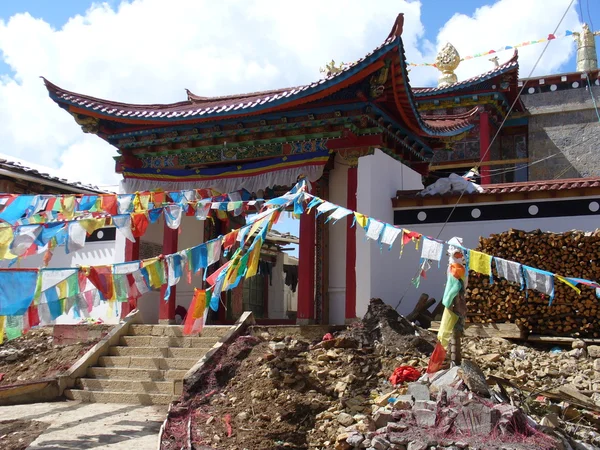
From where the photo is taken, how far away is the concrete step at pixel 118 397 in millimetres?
9352

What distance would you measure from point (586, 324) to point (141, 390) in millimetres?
6391

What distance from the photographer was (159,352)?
34.3 ft

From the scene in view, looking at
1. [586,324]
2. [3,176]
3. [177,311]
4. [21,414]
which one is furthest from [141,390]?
[3,176]

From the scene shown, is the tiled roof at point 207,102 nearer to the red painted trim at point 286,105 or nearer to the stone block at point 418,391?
the red painted trim at point 286,105

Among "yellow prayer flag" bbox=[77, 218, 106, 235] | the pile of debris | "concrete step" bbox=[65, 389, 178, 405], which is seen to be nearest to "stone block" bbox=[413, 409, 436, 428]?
the pile of debris

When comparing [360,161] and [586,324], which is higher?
[360,161]

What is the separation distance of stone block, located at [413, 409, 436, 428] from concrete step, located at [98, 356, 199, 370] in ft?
14.2

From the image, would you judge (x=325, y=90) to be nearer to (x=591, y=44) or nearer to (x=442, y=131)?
(x=442, y=131)

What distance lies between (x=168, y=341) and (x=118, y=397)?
54.0 inches

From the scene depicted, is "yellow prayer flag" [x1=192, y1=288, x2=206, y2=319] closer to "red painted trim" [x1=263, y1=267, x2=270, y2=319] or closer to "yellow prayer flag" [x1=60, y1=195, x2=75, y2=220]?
"yellow prayer flag" [x1=60, y1=195, x2=75, y2=220]

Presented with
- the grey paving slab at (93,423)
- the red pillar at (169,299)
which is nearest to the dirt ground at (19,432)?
the grey paving slab at (93,423)

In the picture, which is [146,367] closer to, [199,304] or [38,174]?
[199,304]

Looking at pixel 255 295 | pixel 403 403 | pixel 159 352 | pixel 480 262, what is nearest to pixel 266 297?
pixel 255 295

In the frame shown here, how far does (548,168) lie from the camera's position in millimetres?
20156
